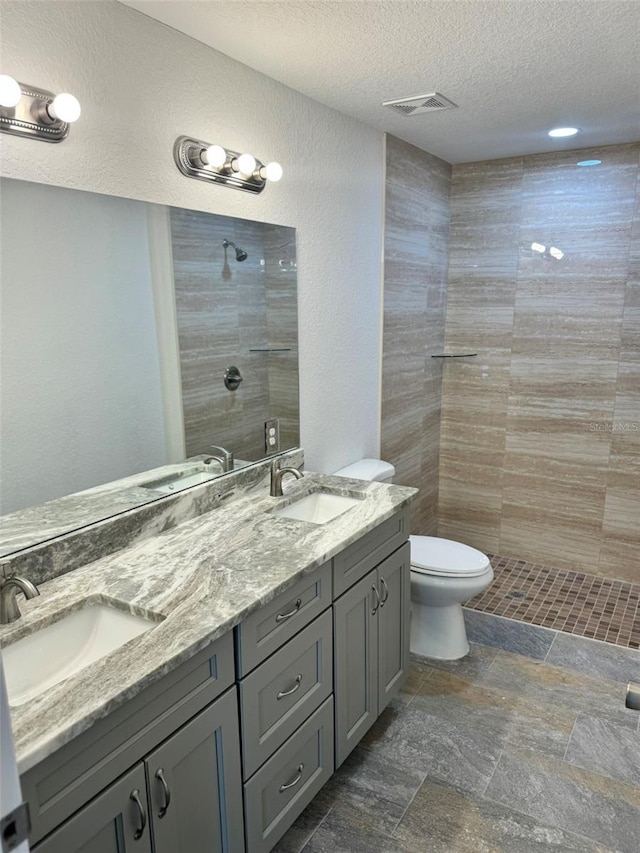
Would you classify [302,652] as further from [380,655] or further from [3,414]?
[3,414]

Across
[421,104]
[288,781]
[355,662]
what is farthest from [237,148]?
[288,781]

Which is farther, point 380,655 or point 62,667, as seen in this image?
point 380,655

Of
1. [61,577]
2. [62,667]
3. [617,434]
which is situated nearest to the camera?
[62,667]

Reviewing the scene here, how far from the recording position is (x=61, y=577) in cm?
162

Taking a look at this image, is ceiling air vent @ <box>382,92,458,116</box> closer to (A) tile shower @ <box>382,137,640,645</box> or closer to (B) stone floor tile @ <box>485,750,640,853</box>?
(A) tile shower @ <box>382,137,640,645</box>

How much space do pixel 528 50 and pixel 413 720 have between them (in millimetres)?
2462

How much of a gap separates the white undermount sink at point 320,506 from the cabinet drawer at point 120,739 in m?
0.92

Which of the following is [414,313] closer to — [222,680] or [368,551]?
[368,551]

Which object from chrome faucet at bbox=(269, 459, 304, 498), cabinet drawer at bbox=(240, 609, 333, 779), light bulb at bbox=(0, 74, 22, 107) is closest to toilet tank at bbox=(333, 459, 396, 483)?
chrome faucet at bbox=(269, 459, 304, 498)

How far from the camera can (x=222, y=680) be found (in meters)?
1.45

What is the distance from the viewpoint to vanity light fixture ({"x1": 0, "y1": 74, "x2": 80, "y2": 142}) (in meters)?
1.41

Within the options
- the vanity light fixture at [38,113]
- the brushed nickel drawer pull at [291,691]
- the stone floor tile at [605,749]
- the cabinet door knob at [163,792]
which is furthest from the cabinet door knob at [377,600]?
the vanity light fixture at [38,113]

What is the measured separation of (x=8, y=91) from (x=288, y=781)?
193 centimetres

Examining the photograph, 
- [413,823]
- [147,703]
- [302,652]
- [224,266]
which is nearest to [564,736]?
[413,823]
